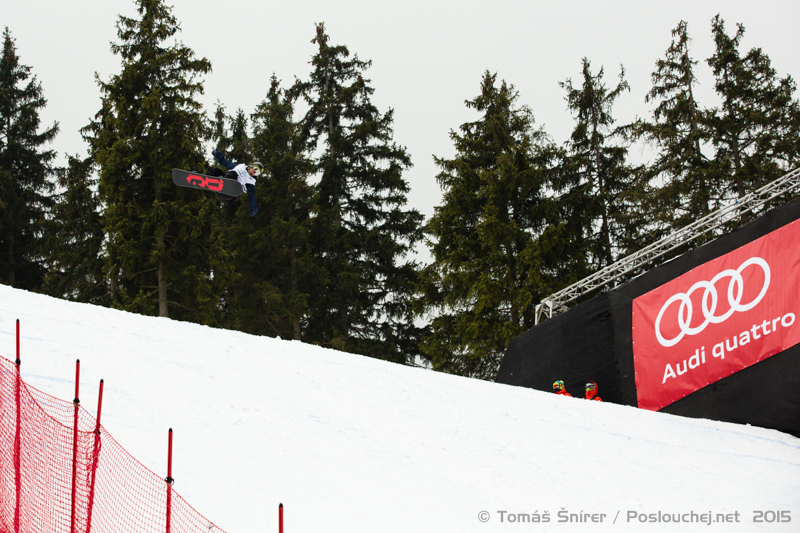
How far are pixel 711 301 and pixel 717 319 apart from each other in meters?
0.28

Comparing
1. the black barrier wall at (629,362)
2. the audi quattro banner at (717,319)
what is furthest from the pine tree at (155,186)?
the audi quattro banner at (717,319)

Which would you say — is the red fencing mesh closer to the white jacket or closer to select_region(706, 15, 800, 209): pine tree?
the white jacket

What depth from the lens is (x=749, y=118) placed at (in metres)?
17.3

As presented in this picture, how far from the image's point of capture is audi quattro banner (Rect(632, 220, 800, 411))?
29.1ft

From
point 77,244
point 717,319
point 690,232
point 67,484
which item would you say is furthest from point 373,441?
point 77,244

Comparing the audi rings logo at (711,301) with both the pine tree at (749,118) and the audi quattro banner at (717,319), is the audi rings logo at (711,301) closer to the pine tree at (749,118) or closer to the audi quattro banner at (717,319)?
the audi quattro banner at (717,319)

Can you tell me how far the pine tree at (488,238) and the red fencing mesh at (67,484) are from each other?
13.2m

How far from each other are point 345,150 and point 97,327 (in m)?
17.6

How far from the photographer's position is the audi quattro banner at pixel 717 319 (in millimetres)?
8883

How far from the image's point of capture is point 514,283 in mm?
18359

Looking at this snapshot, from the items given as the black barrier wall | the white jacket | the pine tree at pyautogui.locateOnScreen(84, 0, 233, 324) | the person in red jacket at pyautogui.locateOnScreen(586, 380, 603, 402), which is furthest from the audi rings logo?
the pine tree at pyautogui.locateOnScreen(84, 0, 233, 324)

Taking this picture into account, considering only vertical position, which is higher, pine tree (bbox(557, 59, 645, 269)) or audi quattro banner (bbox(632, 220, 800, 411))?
pine tree (bbox(557, 59, 645, 269))

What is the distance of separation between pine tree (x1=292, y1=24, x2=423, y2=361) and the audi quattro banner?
45.5ft

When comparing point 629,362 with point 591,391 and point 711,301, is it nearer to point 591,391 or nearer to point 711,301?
point 591,391
